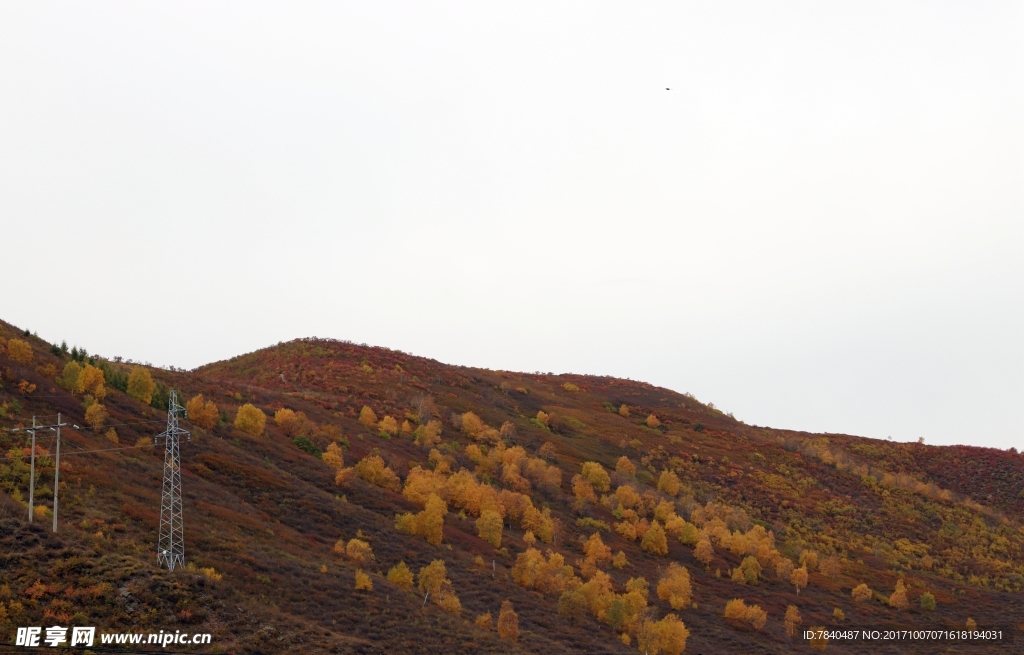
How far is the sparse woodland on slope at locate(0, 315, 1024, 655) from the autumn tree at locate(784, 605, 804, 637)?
286 mm

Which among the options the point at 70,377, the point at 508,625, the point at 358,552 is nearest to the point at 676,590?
the point at 508,625

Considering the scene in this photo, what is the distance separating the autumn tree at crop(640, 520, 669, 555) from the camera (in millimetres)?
74188

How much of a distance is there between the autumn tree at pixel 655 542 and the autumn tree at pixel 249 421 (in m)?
31.7

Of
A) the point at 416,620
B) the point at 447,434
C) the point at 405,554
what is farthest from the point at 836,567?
the point at 416,620

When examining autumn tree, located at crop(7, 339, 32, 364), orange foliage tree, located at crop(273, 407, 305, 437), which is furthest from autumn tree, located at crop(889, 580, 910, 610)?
autumn tree, located at crop(7, 339, 32, 364)

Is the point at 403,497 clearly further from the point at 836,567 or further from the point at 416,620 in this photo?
the point at 836,567

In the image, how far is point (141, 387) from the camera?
63156 mm

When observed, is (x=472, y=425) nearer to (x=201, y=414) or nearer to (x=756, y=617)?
(x=201, y=414)

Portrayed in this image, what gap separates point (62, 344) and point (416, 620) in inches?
1473

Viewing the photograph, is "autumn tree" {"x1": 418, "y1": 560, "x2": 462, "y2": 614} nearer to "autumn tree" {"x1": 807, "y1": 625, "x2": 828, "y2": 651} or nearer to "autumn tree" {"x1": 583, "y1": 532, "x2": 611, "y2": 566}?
"autumn tree" {"x1": 583, "y1": 532, "x2": 611, "y2": 566}

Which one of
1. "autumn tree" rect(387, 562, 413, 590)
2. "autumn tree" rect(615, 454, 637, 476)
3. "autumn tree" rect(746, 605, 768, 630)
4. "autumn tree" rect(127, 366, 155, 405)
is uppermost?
"autumn tree" rect(127, 366, 155, 405)

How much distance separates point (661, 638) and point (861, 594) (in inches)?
1124

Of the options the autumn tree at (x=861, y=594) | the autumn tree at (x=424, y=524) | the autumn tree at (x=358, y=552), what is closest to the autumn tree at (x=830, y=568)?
the autumn tree at (x=861, y=594)

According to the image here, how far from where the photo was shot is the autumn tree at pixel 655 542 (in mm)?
74188
